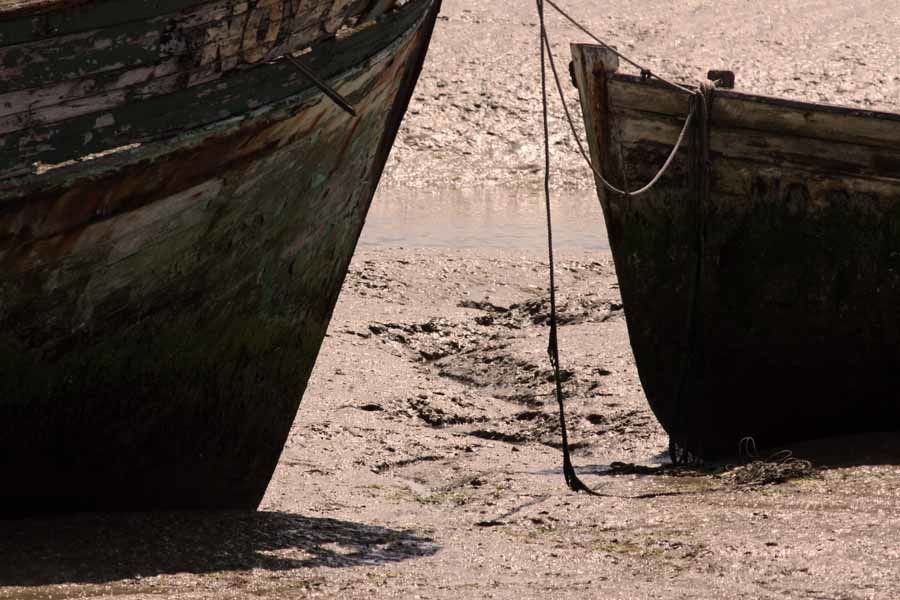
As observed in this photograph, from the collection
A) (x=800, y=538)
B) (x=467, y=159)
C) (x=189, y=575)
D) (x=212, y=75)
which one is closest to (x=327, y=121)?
(x=212, y=75)

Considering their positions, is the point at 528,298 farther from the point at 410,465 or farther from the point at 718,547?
the point at 718,547

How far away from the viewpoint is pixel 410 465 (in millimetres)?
5871

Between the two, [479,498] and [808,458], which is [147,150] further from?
[808,458]

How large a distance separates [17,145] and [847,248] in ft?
10.2

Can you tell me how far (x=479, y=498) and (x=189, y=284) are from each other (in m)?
1.43

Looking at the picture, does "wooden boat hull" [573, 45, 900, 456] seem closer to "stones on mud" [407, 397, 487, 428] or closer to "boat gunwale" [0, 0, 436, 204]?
"stones on mud" [407, 397, 487, 428]

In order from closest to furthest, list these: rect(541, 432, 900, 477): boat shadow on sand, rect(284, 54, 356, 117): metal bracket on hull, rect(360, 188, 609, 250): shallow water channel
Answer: rect(284, 54, 356, 117): metal bracket on hull, rect(541, 432, 900, 477): boat shadow on sand, rect(360, 188, 609, 250): shallow water channel

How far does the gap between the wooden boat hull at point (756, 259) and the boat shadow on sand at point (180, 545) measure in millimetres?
1821

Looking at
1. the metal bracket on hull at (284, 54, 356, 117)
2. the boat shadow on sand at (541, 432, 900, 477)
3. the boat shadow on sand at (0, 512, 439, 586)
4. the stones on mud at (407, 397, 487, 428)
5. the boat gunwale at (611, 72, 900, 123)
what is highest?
the metal bracket on hull at (284, 54, 356, 117)

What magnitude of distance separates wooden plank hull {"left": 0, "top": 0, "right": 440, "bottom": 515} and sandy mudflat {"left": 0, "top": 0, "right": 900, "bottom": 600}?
0.60 feet

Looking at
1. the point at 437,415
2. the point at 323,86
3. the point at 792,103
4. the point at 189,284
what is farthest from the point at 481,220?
the point at 189,284

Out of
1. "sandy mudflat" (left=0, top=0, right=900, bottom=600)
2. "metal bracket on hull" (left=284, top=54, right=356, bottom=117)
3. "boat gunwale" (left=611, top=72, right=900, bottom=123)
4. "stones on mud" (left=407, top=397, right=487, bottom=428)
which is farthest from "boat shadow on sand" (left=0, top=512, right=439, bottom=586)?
"boat gunwale" (left=611, top=72, right=900, bottom=123)

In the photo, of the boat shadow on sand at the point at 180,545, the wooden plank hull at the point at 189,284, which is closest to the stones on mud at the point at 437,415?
the wooden plank hull at the point at 189,284

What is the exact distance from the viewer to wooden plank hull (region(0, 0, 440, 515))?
4086mm
